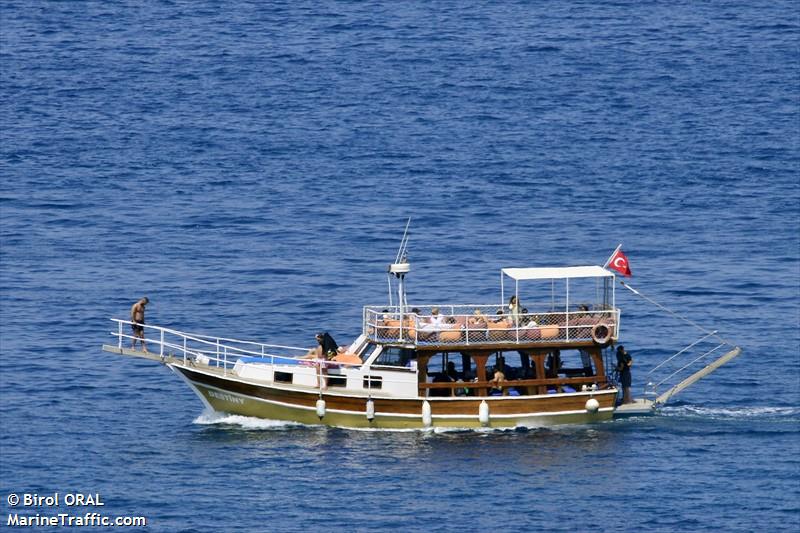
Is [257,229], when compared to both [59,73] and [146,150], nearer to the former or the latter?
[146,150]

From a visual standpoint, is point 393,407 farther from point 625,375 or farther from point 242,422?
point 625,375

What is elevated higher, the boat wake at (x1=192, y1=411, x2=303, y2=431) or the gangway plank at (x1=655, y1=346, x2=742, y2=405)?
the gangway plank at (x1=655, y1=346, x2=742, y2=405)

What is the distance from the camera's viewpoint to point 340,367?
251ft

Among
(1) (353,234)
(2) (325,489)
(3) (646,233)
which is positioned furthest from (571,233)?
(2) (325,489)

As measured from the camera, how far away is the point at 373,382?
76.4 m

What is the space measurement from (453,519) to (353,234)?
138 ft

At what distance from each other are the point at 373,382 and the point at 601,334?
8.98 m

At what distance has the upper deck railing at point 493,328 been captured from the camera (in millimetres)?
75938

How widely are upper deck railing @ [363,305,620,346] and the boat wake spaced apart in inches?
190

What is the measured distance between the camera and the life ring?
251 feet

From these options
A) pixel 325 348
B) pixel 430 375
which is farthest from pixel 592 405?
pixel 325 348

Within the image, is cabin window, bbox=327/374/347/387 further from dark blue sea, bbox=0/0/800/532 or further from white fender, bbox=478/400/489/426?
white fender, bbox=478/400/489/426

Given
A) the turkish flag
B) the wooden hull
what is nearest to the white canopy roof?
the turkish flag

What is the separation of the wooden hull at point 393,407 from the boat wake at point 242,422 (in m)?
0.18
